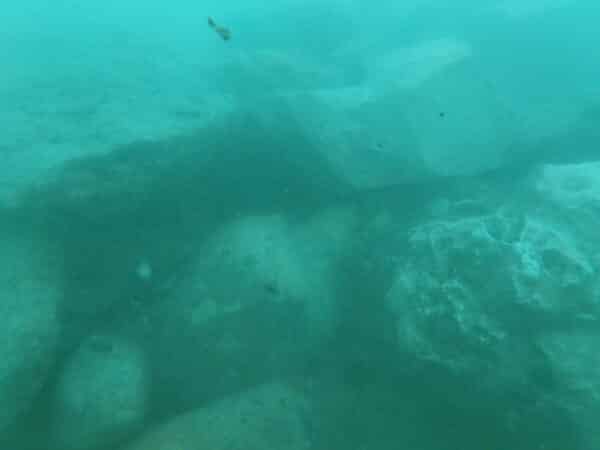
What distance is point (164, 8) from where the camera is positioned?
9188cm

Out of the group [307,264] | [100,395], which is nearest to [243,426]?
[100,395]

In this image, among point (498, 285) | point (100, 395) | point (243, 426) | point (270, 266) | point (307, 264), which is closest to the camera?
point (243, 426)

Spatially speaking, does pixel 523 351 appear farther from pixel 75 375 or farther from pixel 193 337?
pixel 75 375

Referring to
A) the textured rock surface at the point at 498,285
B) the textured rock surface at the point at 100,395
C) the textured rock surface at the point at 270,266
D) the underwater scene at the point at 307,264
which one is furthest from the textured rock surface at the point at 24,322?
the textured rock surface at the point at 498,285

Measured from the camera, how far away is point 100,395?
1579 centimetres

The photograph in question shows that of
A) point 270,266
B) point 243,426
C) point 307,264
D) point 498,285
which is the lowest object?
point 243,426

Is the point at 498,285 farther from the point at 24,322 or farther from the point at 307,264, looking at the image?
the point at 24,322

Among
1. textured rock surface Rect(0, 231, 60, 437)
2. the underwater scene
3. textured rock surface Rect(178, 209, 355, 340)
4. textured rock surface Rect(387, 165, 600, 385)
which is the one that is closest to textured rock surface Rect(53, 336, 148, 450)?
the underwater scene

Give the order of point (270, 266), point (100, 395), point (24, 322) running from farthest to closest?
1. point (270, 266)
2. point (24, 322)
3. point (100, 395)

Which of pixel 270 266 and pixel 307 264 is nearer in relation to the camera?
pixel 270 266

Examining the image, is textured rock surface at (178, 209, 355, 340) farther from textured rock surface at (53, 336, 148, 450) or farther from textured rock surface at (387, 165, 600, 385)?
textured rock surface at (387, 165, 600, 385)

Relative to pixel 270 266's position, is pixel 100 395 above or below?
below

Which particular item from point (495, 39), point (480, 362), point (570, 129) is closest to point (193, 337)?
point (480, 362)

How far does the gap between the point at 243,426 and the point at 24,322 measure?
1101 centimetres
